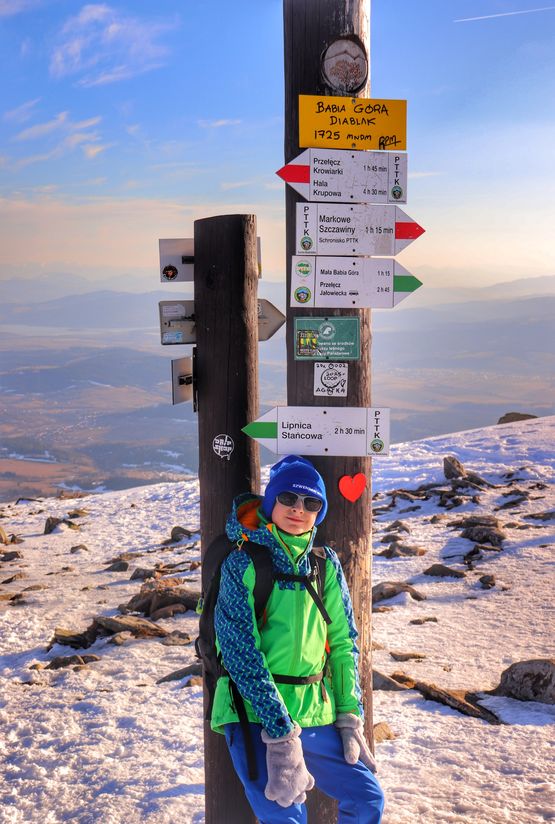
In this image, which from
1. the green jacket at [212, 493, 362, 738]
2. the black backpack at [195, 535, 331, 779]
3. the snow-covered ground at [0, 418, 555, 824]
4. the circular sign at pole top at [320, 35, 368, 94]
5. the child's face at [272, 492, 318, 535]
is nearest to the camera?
the green jacket at [212, 493, 362, 738]

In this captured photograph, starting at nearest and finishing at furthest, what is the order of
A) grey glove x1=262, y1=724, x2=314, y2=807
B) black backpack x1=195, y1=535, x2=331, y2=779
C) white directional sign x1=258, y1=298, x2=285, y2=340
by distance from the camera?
grey glove x1=262, y1=724, x2=314, y2=807 → black backpack x1=195, y1=535, x2=331, y2=779 → white directional sign x1=258, y1=298, x2=285, y2=340

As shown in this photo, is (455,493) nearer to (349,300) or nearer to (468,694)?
(468,694)

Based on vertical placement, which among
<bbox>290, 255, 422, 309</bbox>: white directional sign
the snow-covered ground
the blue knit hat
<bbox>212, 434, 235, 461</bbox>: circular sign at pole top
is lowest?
the snow-covered ground

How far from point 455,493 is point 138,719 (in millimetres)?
8926

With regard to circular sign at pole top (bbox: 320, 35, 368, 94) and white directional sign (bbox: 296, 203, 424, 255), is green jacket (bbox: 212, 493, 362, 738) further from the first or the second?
circular sign at pole top (bbox: 320, 35, 368, 94)

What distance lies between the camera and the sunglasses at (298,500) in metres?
3.44

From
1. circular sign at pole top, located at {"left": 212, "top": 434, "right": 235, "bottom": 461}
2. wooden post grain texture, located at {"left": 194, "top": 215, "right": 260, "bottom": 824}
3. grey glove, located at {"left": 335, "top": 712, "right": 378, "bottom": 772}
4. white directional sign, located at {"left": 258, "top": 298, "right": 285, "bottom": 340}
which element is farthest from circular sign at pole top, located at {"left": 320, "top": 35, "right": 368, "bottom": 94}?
grey glove, located at {"left": 335, "top": 712, "right": 378, "bottom": 772}

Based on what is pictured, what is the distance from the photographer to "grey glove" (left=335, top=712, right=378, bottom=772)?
3242 millimetres

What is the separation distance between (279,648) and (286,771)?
0.47 m

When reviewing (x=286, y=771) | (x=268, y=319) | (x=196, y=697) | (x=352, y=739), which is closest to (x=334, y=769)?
(x=352, y=739)

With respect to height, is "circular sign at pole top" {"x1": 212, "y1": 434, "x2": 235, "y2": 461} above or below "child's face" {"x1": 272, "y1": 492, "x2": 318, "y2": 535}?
above

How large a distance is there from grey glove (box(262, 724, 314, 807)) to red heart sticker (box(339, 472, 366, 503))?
51.3 inches

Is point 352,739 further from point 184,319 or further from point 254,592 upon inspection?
point 184,319

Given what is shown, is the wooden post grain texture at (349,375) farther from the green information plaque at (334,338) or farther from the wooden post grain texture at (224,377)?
the wooden post grain texture at (224,377)
